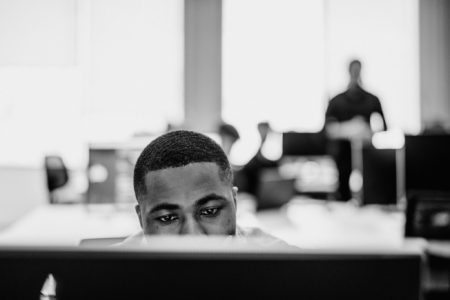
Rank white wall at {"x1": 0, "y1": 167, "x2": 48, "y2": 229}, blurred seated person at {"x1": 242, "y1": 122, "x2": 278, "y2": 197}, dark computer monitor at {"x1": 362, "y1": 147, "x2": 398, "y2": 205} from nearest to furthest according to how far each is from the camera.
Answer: dark computer monitor at {"x1": 362, "y1": 147, "x2": 398, "y2": 205}, blurred seated person at {"x1": 242, "y1": 122, "x2": 278, "y2": 197}, white wall at {"x1": 0, "y1": 167, "x2": 48, "y2": 229}

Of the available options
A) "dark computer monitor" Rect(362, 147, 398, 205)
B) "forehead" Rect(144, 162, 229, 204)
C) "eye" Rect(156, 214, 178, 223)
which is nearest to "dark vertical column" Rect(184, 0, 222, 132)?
"dark computer monitor" Rect(362, 147, 398, 205)

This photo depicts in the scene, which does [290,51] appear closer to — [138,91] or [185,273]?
[138,91]

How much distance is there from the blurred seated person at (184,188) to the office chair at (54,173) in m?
4.38

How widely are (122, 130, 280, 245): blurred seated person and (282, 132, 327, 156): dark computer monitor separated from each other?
4455 mm

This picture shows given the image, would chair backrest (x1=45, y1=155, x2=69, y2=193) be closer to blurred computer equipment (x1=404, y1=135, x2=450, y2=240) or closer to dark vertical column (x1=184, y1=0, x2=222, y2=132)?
dark vertical column (x1=184, y1=0, x2=222, y2=132)

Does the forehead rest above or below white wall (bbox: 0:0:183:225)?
below

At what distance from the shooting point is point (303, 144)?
222 inches

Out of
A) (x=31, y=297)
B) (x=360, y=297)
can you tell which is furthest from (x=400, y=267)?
(x=31, y=297)

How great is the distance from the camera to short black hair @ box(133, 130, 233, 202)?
3.54 feet

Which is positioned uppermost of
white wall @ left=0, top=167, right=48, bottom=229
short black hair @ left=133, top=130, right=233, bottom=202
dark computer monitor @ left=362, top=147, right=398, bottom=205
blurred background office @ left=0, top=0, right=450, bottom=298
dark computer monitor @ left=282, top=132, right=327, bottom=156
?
blurred background office @ left=0, top=0, right=450, bottom=298

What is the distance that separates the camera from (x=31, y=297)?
413 millimetres

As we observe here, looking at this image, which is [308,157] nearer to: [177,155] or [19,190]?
[19,190]

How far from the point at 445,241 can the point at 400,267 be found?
2.08 meters

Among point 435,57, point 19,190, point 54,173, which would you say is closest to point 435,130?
point 54,173
